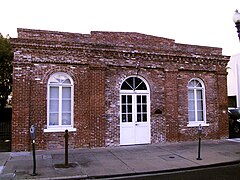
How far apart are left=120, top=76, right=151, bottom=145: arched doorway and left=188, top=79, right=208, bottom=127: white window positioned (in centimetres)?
247

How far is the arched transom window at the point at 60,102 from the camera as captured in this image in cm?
1138

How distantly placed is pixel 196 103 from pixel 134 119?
3.62 metres

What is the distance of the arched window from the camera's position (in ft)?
45.4

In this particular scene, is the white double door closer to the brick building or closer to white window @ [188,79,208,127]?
the brick building

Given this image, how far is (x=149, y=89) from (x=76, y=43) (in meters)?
4.03

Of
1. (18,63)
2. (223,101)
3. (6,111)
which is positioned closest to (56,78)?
(18,63)

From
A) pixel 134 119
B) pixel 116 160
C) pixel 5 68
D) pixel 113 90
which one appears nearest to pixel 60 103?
pixel 113 90

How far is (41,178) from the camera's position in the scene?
722cm

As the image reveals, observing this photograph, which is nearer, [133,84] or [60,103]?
[60,103]

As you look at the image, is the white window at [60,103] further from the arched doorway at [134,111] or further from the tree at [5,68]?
the tree at [5,68]

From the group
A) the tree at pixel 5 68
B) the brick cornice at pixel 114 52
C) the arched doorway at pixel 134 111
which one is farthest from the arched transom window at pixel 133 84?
the tree at pixel 5 68

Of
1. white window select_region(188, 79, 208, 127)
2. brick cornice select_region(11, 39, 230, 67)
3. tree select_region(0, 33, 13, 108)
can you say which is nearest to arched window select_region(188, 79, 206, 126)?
white window select_region(188, 79, 208, 127)

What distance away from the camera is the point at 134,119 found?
12.6m

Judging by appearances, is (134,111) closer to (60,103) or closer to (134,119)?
(134,119)
